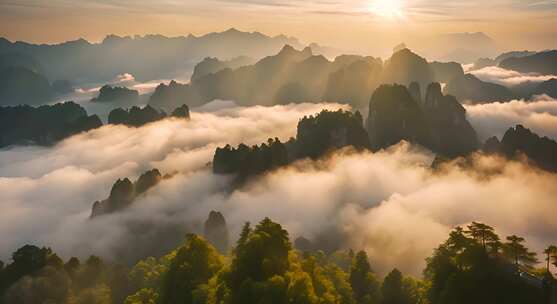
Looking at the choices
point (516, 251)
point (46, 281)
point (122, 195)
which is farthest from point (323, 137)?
point (46, 281)

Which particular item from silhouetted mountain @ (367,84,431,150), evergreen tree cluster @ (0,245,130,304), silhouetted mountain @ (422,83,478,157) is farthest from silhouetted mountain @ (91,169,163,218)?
silhouetted mountain @ (422,83,478,157)

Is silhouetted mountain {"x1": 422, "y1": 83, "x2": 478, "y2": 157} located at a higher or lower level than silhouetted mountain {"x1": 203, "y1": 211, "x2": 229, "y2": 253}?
higher

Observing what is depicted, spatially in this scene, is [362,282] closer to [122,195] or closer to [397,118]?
[122,195]

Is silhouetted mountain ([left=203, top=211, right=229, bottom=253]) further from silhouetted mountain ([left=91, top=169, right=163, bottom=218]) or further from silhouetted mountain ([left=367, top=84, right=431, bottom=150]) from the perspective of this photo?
silhouetted mountain ([left=367, top=84, right=431, bottom=150])

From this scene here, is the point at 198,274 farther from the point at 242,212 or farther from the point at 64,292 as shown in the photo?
the point at 242,212

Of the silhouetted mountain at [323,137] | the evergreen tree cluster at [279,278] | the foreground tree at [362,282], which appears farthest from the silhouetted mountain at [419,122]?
the evergreen tree cluster at [279,278]

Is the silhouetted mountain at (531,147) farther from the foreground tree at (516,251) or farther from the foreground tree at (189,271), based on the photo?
the foreground tree at (189,271)

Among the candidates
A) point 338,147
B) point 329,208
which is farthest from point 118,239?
point 338,147
